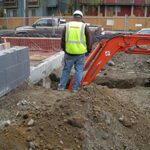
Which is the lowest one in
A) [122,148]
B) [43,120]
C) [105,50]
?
[122,148]

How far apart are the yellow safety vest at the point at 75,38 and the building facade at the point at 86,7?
41220 mm

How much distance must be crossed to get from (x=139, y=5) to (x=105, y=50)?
1648 inches

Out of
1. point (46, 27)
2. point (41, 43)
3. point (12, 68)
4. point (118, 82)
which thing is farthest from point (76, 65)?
point (46, 27)

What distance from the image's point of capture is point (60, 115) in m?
5.59

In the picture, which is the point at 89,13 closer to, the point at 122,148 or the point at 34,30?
the point at 34,30

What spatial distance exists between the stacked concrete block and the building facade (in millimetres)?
41423

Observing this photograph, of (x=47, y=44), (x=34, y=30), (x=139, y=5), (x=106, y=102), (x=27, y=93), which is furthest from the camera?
(x=139, y=5)

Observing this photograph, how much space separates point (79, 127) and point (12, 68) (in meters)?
2.37

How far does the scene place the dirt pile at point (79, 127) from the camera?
5.14 meters

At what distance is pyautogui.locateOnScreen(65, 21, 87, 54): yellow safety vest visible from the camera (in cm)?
798

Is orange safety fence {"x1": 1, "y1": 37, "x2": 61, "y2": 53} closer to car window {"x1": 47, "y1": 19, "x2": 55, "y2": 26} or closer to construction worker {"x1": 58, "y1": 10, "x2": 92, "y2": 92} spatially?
construction worker {"x1": 58, "y1": 10, "x2": 92, "y2": 92}

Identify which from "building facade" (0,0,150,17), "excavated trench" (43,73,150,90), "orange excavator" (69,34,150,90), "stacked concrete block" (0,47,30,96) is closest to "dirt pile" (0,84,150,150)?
"stacked concrete block" (0,47,30,96)

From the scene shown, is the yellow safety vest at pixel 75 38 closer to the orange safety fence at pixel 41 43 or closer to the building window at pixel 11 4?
the orange safety fence at pixel 41 43

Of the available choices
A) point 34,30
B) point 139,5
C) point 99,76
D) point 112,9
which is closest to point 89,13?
point 112,9
